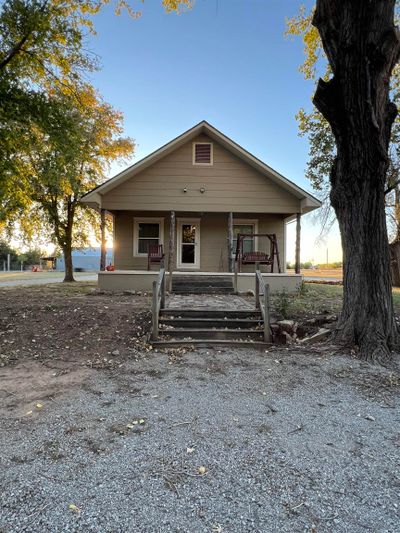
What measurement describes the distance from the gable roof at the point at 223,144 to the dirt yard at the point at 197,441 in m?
7.29

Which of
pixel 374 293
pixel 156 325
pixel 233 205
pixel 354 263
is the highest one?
pixel 233 205

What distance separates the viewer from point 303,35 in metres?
9.08

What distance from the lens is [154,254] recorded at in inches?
465

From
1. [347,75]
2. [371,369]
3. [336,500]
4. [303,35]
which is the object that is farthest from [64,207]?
[336,500]

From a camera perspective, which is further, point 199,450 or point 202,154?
point 202,154

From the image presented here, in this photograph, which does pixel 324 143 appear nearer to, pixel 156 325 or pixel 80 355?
pixel 156 325

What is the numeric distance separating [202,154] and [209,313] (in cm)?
743

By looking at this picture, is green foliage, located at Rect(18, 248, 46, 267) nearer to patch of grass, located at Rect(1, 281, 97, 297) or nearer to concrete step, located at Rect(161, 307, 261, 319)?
patch of grass, located at Rect(1, 281, 97, 297)

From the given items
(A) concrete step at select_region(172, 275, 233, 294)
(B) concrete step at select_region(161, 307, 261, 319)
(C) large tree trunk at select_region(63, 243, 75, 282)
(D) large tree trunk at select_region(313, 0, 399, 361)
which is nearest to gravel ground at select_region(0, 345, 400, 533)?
(D) large tree trunk at select_region(313, 0, 399, 361)

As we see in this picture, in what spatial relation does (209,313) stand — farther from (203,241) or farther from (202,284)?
(203,241)

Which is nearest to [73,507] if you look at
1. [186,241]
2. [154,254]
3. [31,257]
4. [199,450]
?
[199,450]

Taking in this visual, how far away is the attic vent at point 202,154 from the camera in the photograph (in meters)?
11.8

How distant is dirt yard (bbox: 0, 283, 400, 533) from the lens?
185 centimetres

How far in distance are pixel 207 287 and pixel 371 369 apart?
6.29m
